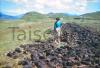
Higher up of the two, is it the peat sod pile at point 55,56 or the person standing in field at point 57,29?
the person standing in field at point 57,29

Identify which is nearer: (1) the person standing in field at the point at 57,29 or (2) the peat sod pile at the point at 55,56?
(2) the peat sod pile at the point at 55,56

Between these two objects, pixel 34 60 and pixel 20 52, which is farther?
pixel 20 52

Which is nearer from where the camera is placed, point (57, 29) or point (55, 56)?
point (55, 56)

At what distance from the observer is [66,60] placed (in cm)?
1481

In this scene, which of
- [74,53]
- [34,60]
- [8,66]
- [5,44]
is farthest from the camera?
[5,44]

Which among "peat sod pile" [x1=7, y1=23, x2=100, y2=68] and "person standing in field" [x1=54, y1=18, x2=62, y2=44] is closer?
"peat sod pile" [x1=7, y1=23, x2=100, y2=68]

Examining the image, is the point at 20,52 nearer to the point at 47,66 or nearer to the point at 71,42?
the point at 47,66

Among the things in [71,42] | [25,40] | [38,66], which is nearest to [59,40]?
[71,42]

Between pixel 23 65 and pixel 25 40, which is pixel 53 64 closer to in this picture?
pixel 23 65

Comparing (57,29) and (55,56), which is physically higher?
(57,29)

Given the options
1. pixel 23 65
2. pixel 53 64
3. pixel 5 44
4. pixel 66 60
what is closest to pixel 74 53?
pixel 66 60

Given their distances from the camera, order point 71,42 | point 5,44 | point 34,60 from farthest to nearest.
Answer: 1. point 71,42
2. point 5,44
3. point 34,60

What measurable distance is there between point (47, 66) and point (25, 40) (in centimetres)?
700

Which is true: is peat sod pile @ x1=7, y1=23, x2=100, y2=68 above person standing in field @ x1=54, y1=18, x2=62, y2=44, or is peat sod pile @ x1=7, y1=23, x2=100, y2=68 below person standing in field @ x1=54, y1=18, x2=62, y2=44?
below
